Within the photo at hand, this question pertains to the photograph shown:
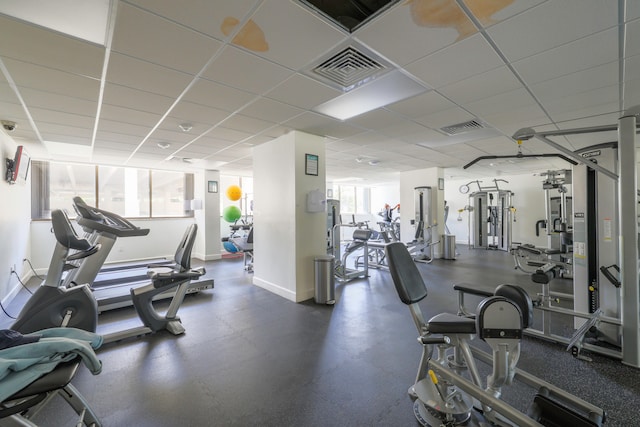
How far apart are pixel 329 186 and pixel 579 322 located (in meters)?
8.87

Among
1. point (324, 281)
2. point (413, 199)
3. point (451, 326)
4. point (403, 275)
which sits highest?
point (413, 199)

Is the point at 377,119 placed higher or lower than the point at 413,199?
higher

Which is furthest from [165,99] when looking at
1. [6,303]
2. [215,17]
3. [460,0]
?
[6,303]

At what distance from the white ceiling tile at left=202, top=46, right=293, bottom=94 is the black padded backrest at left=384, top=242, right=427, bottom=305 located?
1744 millimetres

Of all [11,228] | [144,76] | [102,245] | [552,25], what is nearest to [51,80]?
[144,76]

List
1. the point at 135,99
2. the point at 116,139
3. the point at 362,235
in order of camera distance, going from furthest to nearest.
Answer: the point at 362,235 < the point at 116,139 < the point at 135,99

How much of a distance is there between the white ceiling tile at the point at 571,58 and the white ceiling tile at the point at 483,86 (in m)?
0.10

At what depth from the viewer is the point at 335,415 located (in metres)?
1.80

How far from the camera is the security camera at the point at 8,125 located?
348 centimetres

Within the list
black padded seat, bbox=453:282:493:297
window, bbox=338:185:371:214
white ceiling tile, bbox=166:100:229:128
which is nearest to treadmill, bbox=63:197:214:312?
white ceiling tile, bbox=166:100:229:128

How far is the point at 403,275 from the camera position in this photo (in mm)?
1768

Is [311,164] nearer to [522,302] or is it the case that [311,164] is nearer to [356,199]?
[522,302]

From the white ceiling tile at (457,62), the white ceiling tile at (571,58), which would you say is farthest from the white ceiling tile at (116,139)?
the white ceiling tile at (571,58)

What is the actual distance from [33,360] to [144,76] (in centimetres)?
221
